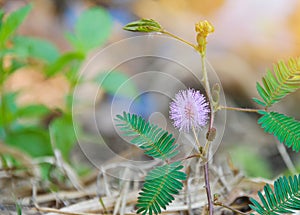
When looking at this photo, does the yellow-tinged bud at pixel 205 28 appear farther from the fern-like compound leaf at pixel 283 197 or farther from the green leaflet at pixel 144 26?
the fern-like compound leaf at pixel 283 197

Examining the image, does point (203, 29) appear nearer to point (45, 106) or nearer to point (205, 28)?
point (205, 28)

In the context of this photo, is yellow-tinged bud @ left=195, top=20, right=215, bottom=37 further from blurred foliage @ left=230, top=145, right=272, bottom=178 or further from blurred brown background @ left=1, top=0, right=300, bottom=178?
blurred brown background @ left=1, top=0, right=300, bottom=178

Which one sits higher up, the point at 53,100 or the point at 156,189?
the point at 53,100

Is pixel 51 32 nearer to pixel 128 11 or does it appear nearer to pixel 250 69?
pixel 128 11

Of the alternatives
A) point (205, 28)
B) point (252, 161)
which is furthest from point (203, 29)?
point (252, 161)

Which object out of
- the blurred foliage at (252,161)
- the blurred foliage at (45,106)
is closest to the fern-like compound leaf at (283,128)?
the blurred foliage at (45,106)

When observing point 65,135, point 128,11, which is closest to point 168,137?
point 65,135
